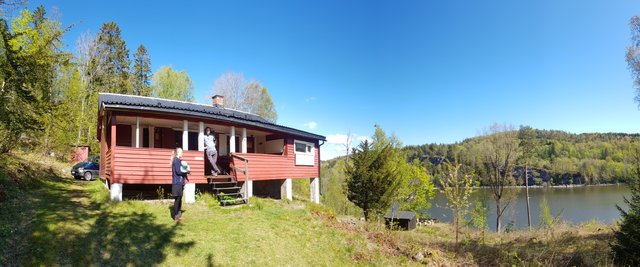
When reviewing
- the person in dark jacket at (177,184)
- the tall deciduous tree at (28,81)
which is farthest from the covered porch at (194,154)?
the person in dark jacket at (177,184)

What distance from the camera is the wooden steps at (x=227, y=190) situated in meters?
11.2

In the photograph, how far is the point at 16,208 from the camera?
7.60 m

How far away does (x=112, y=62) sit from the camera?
38.2 meters

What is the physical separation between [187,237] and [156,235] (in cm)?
66

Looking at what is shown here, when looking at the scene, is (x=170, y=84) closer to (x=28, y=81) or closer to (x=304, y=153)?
(x=304, y=153)

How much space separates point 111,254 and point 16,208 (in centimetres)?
361

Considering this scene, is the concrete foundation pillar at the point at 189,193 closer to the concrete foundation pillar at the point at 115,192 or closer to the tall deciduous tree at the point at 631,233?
the concrete foundation pillar at the point at 115,192

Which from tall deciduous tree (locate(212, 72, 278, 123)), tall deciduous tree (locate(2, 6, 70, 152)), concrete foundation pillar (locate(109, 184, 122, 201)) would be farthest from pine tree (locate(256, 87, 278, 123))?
concrete foundation pillar (locate(109, 184, 122, 201))

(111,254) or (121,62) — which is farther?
(121,62)

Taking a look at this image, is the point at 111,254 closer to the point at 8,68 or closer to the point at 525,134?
the point at 8,68

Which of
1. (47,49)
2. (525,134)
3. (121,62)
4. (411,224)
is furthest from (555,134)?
(47,49)

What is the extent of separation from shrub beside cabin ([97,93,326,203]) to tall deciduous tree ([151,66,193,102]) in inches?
756

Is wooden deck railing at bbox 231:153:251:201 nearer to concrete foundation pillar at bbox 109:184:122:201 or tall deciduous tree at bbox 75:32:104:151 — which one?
concrete foundation pillar at bbox 109:184:122:201

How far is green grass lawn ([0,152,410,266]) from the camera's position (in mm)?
5984
